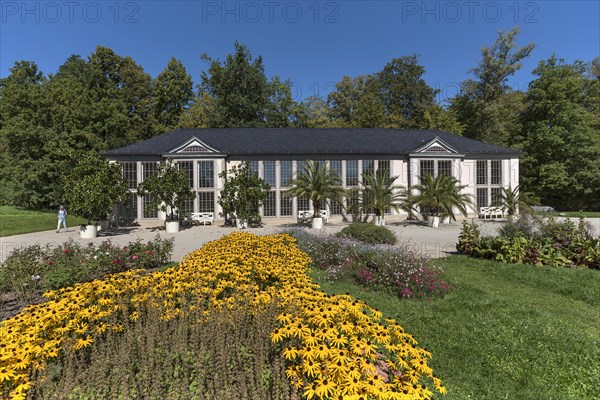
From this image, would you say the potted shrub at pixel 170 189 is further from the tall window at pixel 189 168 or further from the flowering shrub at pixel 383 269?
the flowering shrub at pixel 383 269

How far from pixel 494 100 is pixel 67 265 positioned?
44.5 m

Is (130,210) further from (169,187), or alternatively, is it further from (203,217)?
(169,187)

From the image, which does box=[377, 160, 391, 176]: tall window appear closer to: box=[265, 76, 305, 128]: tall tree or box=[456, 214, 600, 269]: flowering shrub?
box=[456, 214, 600, 269]: flowering shrub

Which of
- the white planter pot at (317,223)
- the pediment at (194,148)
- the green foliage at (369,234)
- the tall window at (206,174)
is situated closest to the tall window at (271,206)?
the tall window at (206,174)

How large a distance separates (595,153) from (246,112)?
119 feet

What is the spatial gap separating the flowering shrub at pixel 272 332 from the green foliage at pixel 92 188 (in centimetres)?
1450

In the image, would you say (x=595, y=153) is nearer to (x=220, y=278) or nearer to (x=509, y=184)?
(x=509, y=184)

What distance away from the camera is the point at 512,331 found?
5371mm

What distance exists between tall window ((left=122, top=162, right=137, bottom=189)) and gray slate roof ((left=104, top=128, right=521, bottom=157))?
0.82m

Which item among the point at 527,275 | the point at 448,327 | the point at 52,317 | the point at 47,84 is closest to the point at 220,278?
the point at 52,317

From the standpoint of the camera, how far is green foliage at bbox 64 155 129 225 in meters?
16.7

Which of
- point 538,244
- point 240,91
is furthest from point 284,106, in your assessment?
point 538,244

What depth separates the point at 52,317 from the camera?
3.20 meters

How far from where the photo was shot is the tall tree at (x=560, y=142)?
3038 centimetres
